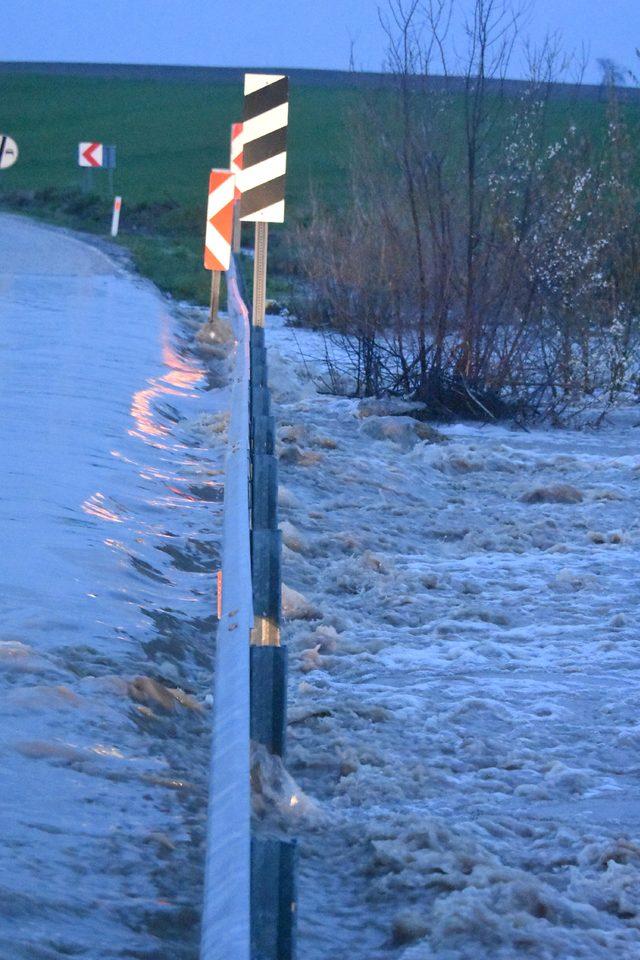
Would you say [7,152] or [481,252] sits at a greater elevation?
[7,152]

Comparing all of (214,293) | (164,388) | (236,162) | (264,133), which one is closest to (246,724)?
(264,133)

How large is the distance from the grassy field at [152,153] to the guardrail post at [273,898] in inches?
419

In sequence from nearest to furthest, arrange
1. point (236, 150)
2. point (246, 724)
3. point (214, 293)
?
point (246, 724) → point (214, 293) → point (236, 150)

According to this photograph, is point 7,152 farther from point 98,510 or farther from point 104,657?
point 104,657

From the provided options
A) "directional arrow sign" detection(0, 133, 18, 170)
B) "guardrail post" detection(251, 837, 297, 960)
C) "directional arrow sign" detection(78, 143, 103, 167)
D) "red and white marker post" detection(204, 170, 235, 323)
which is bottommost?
"guardrail post" detection(251, 837, 297, 960)

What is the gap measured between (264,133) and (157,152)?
51.6 meters

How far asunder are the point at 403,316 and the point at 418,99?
68.5 inches

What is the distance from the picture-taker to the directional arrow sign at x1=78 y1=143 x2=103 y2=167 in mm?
34375

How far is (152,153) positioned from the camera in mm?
59688

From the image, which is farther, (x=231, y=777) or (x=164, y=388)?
(x=164, y=388)

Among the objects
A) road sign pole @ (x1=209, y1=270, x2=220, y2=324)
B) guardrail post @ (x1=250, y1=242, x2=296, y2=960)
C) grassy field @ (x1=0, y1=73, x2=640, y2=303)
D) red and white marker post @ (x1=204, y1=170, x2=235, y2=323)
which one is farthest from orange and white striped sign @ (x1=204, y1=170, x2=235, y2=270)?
guardrail post @ (x1=250, y1=242, x2=296, y2=960)

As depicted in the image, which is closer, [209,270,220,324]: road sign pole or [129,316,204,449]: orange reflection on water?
[129,316,204,449]: orange reflection on water

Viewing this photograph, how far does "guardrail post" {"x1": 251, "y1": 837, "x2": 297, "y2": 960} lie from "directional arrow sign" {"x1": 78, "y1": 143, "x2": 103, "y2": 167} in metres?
33.4

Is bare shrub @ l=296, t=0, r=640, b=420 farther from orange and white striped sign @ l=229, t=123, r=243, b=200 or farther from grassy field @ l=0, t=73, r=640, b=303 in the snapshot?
orange and white striped sign @ l=229, t=123, r=243, b=200
